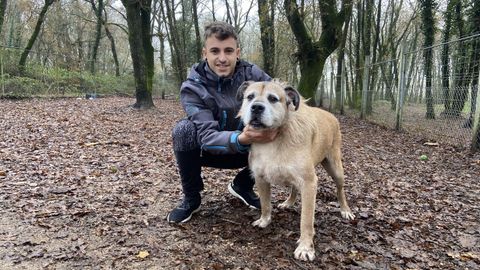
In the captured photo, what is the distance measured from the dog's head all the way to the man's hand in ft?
0.15

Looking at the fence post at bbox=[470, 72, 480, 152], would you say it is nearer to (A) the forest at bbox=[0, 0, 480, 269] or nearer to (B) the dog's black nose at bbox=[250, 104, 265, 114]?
(A) the forest at bbox=[0, 0, 480, 269]

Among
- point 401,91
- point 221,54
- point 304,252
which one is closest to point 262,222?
point 304,252

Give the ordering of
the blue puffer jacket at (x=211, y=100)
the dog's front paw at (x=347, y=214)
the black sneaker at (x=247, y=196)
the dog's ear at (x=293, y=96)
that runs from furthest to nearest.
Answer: the black sneaker at (x=247, y=196)
the dog's front paw at (x=347, y=214)
the blue puffer jacket at (x=211, y=100)
the dog's ear at (x=293, y=96)

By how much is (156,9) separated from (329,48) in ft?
77.8

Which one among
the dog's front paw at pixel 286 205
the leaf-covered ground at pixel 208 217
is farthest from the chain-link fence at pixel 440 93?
the dog's front paw at pixel 286 205

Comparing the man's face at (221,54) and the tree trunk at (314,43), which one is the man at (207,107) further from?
the tree trunk at (314,43)

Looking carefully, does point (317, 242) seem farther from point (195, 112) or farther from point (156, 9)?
point (156, 9)

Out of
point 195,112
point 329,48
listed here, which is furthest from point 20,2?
point 195,112

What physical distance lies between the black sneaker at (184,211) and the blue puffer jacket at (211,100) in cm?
62

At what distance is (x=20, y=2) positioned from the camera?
2853 cm

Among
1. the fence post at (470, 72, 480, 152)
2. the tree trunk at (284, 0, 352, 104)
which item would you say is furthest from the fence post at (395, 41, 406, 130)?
the fence post at (470, 72, 480, 152)

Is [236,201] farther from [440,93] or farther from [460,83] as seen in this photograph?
[460,83]

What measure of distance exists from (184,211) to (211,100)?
1148mm

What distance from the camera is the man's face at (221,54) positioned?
11.9 feet
